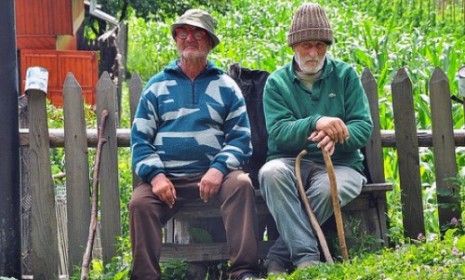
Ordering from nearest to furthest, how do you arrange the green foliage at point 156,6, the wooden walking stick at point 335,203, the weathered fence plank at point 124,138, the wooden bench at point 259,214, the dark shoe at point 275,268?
the wooden walking stick at point 335,203 < the dark shoe at point 275,268 < the wooden bench at point 259,214 < the weathered fence plank at point 124,138 < the green foliage at point 156,6

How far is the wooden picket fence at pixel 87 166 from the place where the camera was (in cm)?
866

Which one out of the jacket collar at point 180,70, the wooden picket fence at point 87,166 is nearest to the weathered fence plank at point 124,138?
the wooden picket fence at point 87,166

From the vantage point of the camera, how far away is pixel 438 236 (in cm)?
854

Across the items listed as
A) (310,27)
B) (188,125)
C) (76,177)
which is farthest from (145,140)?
(310,27)

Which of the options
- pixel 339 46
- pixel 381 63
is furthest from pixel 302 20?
pixel 339 46

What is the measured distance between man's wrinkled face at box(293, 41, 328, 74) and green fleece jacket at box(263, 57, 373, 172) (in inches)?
3.0

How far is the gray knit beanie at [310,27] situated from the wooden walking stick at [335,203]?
0.68 metres

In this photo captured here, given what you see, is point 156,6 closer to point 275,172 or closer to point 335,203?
point 275,172

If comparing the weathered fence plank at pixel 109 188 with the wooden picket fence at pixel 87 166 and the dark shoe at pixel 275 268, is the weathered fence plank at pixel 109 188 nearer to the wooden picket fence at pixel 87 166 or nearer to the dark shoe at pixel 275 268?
the wooden picket fence at pixel 87 166

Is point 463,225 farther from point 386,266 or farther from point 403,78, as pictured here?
point 386,266

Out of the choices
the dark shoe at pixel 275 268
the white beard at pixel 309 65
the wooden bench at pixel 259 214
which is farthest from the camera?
the wooden bench at pixel 259 214

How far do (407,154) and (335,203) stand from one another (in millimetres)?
993

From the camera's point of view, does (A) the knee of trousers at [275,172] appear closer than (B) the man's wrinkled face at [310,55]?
Yes

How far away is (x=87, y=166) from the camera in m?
8.73
